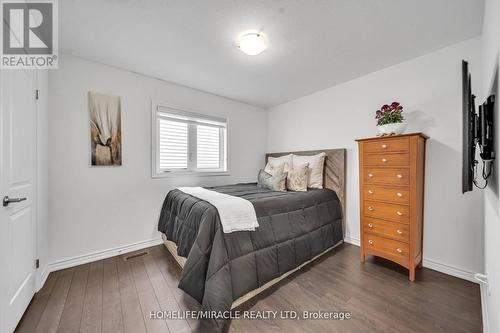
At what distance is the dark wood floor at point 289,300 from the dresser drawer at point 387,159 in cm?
117

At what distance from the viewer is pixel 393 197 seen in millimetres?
2088

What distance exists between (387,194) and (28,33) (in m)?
3.70

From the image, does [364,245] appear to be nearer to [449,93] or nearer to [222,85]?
[449,93]

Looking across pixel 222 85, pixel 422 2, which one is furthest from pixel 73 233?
pixel 422 2

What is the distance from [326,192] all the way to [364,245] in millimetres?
819

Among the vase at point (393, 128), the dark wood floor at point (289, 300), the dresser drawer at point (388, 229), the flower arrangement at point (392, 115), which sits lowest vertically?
the dark wood floor at point (289, 300)

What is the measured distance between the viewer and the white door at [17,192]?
48.7 inches

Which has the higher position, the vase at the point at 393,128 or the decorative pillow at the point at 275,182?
the vase at the point at 393,128

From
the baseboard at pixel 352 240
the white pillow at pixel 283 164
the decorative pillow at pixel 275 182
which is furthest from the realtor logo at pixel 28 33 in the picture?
the baseboard at pixel 352 240

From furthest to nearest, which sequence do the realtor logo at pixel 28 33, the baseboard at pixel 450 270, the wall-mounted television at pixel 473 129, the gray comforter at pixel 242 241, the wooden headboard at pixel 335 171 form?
the wooden headboard at pixel 335 171, the baseboard at pixel 450 270, the gray comforter at pixel 242 241, the realtor logo at pixel 28 33, the wall-mounted television at pixel 473 129

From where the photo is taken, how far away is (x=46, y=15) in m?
1.65

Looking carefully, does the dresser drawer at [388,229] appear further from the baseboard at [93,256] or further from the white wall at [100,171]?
the baseboard at [93,256]

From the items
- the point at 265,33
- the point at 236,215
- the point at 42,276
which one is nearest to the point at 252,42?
the point at 265,33

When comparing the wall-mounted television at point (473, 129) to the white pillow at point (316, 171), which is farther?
the white pillow at point (316, 171)
